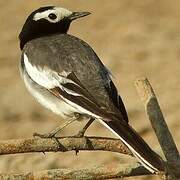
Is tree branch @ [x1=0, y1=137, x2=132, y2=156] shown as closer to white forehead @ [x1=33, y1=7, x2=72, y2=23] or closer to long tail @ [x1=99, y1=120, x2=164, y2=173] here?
long tail @ [x1=99, y1=120, x2=164, y2=173]

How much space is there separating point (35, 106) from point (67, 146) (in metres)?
5.76

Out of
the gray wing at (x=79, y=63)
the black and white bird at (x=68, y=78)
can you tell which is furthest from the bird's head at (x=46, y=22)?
the gray wing at (x=79, y=63)

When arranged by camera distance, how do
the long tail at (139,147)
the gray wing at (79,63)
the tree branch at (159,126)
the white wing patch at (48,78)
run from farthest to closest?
the white wing patch at (48,78)
the gray wing at (79,63)
the tree branch at (159,126)
the long tail at (139,147)

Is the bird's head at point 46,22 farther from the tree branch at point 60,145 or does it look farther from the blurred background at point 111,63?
the blurred background at point 111,63

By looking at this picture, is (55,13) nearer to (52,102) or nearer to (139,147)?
(52,102)

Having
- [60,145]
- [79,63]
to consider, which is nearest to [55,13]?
[79,63]

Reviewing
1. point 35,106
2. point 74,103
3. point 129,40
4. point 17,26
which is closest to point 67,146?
point 74,103

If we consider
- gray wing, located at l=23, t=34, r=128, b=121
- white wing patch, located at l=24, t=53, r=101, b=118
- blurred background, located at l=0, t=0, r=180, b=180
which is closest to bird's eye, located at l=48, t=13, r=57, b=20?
gray wing, located at l=23, t=34, r=128, b=121

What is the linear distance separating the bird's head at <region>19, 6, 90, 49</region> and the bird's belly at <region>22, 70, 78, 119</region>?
580 mm

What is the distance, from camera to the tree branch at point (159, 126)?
4.31 meters

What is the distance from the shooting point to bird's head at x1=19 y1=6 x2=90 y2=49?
19.3 ft

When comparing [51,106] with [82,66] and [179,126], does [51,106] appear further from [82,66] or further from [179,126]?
[179,126]

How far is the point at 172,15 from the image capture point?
12453mm

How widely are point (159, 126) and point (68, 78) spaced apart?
80 cm
